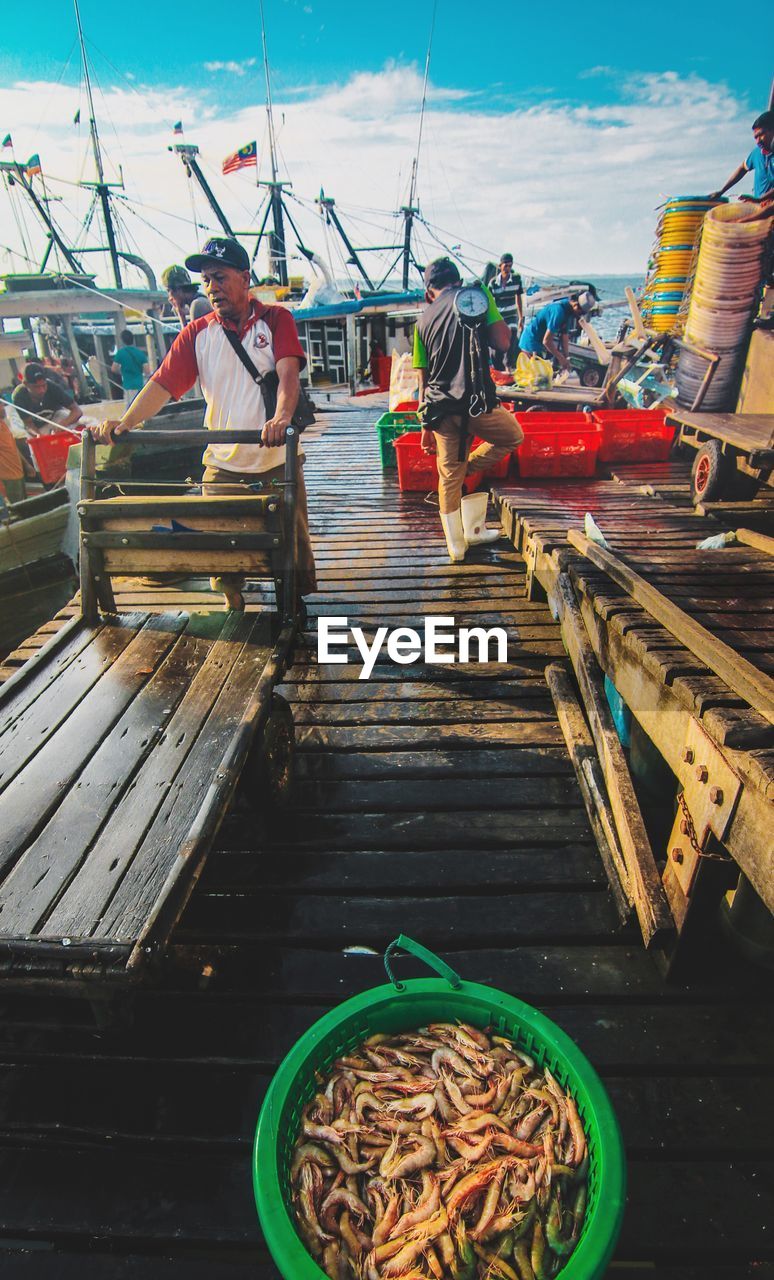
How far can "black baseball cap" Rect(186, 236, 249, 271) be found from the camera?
386 centimetres

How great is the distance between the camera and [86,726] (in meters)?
3.12

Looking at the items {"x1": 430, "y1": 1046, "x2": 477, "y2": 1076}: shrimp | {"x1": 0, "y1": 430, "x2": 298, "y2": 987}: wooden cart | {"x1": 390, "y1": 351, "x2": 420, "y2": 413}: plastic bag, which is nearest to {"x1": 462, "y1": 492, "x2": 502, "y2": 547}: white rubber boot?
{"x1": 0, "y1": 430, "x2": 298, "y2": 987}: wooden cart

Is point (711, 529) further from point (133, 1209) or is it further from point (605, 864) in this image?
point (133, 1209)

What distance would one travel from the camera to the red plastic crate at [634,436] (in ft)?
28.8

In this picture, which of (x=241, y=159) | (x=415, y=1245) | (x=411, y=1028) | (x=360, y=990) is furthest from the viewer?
(x=241, y=159)

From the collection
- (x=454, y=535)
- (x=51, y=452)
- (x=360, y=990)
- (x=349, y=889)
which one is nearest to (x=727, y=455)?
(x=454, y=535)

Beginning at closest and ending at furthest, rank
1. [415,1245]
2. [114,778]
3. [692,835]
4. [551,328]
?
[415,1245], [692,835], [114,778], [551,328]

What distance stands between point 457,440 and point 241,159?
104 ft

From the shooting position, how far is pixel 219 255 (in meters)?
3.92

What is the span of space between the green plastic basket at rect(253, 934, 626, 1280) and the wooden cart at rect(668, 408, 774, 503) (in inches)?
223

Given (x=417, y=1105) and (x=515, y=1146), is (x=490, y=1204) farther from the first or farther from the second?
(x=417, y=1105)

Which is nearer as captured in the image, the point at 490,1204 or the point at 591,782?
the point at 490,1204

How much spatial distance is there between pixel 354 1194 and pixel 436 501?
7.45 meters

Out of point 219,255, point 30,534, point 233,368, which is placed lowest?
point 30,534
